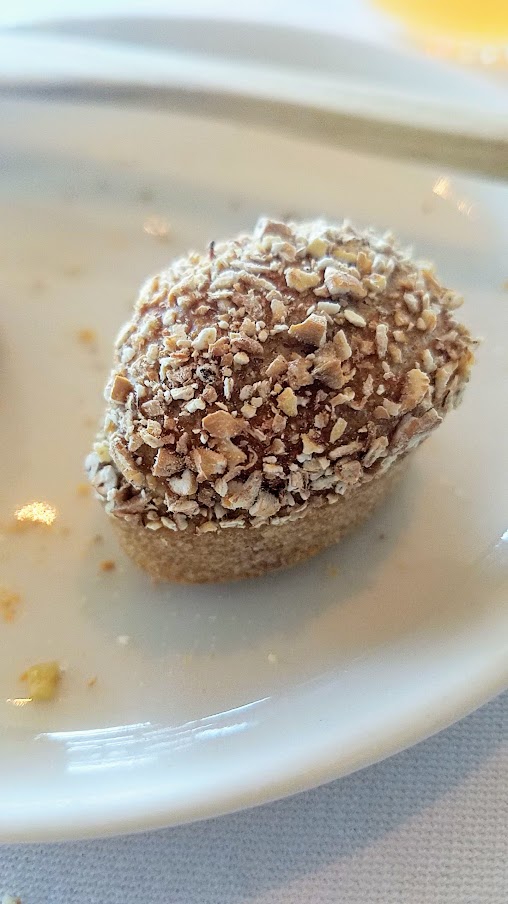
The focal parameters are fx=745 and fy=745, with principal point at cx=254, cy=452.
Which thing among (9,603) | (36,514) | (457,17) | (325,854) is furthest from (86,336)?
(457,17)

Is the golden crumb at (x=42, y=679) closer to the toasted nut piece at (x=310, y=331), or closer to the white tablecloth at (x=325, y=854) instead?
the white tablecloth at (x=325, y=854)

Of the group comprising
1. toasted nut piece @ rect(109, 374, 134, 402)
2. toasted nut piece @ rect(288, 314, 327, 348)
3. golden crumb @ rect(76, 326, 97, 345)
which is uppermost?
golden crumb @ rect(76, 326, 97, 345)

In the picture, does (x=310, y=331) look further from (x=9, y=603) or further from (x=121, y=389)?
(x=9, y=603)

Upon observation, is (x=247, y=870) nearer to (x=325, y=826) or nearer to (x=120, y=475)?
(x=325, y=826)

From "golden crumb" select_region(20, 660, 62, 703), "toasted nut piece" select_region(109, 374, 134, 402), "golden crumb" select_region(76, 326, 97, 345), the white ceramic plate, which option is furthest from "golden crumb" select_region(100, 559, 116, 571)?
"golden crumb" select_region(76, 326, 97, 345)

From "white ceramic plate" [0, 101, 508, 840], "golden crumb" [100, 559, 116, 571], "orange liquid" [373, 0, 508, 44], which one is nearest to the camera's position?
"white ceramic plate" [0, 101, 508, 840]

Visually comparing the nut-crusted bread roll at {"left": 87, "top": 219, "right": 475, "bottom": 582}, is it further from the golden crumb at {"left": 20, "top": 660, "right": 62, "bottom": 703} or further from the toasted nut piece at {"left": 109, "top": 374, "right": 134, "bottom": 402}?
the golden crumb at {"left": 20, "top": 660, "right": 62, "bottom": 703}

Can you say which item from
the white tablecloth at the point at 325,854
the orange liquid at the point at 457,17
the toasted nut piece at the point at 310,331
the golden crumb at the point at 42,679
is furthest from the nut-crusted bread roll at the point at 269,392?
the orange liquid at the point at 457,17
